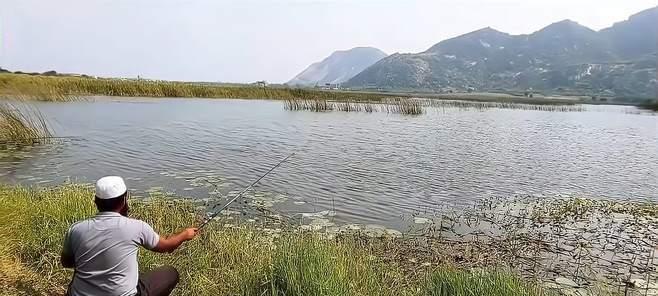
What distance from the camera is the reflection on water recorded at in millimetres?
12391

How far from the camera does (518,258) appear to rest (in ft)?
26.6

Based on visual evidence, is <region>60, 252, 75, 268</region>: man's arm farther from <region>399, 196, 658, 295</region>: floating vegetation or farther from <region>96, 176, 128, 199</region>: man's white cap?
<region>399, 196, 658, 295</region>: floating vegetation

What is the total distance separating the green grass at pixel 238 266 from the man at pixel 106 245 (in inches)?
60.6

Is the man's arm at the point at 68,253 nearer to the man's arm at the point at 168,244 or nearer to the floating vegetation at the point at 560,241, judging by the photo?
the man's arm at the point at 168,244

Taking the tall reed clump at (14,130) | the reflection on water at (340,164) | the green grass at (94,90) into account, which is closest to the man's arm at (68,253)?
the reflection on water at (340,164)

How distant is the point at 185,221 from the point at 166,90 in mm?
54055

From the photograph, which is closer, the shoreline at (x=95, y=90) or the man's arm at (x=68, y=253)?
the man's arm at (x=68, y=253)

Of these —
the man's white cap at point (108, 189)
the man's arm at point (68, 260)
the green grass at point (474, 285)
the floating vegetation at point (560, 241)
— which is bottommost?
the floating vegetation at point (560, 241)

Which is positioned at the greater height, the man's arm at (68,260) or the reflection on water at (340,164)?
the man's arm at (68,260)

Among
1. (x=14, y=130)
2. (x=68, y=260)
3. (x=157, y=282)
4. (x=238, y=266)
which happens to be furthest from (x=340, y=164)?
(x=68, y=260)

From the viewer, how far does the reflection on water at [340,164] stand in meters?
12.4

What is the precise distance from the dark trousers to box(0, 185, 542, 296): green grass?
2.14ft

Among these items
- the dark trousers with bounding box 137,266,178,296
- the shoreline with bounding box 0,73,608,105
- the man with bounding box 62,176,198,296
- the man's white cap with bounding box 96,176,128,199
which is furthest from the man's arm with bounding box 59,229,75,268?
the shoreline with bounding box 0,73,608,105

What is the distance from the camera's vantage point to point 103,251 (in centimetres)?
377
